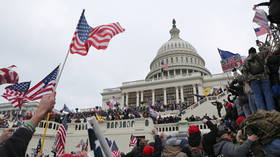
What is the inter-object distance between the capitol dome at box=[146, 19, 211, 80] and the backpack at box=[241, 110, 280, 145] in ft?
204

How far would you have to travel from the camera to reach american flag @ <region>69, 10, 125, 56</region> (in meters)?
7.08

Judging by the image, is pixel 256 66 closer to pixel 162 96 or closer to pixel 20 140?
pixel 20 140

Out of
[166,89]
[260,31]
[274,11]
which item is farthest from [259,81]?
[166,89]

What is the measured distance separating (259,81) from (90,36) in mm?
5639

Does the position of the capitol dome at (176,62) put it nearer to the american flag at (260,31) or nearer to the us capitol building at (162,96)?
the us capitol building at (162,96)

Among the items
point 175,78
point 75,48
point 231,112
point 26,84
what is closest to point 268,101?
point 231,112

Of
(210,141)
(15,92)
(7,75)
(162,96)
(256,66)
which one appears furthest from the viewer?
(162,96)

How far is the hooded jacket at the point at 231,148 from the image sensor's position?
7.39 ft

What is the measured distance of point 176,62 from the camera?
69.2m

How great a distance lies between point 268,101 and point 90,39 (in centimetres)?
590

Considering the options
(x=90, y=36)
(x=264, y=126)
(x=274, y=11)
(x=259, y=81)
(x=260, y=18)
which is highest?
(x=260, y=18)

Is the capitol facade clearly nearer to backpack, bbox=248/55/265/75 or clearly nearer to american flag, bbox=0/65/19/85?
american flag, bbox=0/65/19/85

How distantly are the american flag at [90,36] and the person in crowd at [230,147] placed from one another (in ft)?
17.8

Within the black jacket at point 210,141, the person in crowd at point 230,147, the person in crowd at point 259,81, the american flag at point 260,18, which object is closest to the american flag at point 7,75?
the black jacket at point 210,141
